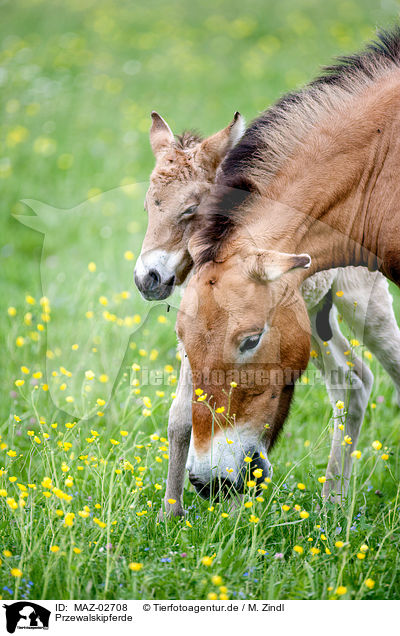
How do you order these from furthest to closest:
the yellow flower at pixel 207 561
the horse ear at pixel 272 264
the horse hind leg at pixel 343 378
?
the horse hind leg at pixel 343 378, the horse ear at pixel 272 264, the yellow flower at pixel 207 561

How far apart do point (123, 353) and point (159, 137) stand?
1.48m

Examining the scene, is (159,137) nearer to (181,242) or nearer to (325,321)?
(181,242)

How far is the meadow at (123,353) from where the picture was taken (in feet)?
9.23

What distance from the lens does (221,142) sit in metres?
3.50

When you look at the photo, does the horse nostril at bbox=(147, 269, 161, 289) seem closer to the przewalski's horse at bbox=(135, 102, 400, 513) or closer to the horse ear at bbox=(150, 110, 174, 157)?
the przewalski's horse at bbox=(135, 102, 400, 513)

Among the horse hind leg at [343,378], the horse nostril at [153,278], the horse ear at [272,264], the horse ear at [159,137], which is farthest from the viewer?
the horse hind leg at [343,378]

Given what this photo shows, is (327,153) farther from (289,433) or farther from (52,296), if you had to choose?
(52,296)

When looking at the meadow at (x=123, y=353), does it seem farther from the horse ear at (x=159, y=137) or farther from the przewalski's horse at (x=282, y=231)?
the horse ear at (x=159, y=137)

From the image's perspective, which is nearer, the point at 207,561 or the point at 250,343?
the point at 207,561

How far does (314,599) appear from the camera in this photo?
2.71 m
